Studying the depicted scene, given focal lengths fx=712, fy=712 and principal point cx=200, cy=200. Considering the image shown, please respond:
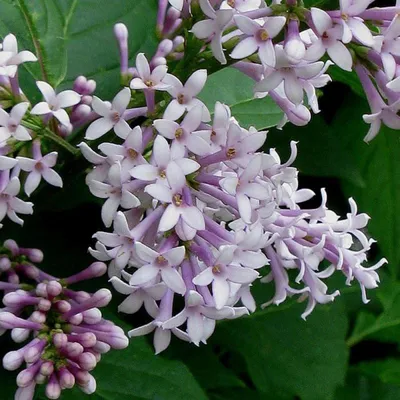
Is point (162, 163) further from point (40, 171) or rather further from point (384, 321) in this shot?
point (384, 321)

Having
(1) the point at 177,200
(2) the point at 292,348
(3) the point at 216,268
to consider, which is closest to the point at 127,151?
(1) the point at 177,200

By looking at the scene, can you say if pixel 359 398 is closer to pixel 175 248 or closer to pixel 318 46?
pixel 175 248

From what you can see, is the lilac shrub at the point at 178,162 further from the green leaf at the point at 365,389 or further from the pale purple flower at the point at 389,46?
the green leaf at the point at 365,389

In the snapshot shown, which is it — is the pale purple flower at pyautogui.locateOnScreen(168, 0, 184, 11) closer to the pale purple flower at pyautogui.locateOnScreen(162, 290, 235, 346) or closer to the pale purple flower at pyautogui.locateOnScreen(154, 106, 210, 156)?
the pale purple flower at pyautogui.locateOnScreen(154, 106, 210, 156)

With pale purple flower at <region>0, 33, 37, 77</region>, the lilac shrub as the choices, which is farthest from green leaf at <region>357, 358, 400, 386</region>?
pale purple flower at <region>0, 33, 37, 77</region>

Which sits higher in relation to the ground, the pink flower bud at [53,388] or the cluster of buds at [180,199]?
the cluster of buds at [180,199]

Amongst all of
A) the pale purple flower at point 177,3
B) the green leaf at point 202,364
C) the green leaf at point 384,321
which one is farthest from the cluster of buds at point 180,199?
the green leaf at point 384,321

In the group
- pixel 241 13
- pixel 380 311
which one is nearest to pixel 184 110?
pixel 241 13
